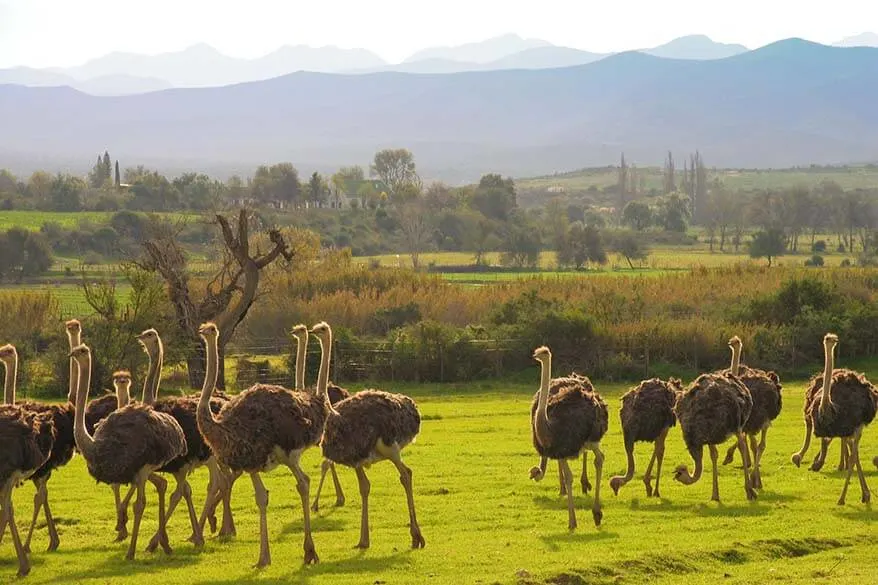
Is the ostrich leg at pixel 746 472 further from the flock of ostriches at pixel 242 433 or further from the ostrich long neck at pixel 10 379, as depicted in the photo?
the ostrich long neck at pixel 10 379

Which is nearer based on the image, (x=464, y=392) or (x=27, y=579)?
→ (x=27, y=579)

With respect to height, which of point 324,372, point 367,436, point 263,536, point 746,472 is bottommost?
point 746,472

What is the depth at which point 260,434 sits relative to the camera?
16.4 metres

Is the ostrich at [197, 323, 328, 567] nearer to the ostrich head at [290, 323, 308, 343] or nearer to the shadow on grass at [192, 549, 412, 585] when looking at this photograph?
the shadow on grass at [192, 549, 412, 585]

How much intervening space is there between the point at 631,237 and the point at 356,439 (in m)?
102

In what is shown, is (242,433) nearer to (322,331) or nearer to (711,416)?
(322,331)

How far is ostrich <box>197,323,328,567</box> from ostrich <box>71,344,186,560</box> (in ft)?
1.82

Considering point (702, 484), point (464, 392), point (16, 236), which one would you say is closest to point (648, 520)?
point (702, 484)

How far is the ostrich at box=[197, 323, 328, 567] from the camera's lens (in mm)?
16344

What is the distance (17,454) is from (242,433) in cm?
269

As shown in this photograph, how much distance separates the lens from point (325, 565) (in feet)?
53.0

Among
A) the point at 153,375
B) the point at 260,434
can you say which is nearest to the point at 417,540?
the point at 260,434

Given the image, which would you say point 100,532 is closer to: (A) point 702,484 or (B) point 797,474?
(A) point 702,484

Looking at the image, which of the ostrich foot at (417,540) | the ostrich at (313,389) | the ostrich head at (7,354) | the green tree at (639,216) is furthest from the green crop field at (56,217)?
the ostrich foot at (417,540)
